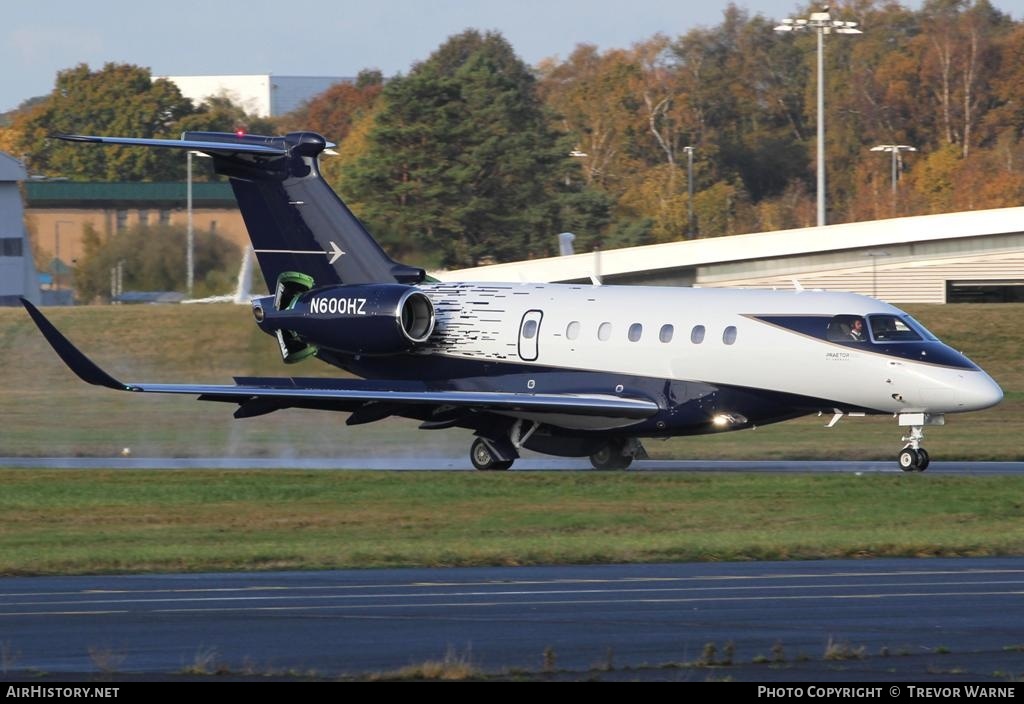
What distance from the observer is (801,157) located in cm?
10425

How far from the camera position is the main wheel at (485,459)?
2969 cm

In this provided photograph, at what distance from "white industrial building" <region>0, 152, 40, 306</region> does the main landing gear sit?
44.1 m

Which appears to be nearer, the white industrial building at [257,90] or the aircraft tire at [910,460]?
the aircraft tire at [910,460]

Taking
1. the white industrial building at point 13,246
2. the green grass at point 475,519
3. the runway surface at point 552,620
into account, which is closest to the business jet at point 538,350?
the green grass at point 475,519

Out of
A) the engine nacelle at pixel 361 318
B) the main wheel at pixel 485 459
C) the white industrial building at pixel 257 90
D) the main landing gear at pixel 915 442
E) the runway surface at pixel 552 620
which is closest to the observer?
the runway surface at pixel 552 620

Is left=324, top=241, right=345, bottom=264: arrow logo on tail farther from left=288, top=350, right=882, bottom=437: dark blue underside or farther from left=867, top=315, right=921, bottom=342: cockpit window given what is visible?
left=867, top=315, right=921, bottom=342: cockpit window

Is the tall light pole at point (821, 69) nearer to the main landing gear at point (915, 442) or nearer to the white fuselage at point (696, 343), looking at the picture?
the white fuselage at point (696, 343)

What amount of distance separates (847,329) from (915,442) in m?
2.03

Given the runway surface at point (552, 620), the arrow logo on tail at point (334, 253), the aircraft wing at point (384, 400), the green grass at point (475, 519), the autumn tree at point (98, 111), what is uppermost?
the autumn tree at point (98, 111)

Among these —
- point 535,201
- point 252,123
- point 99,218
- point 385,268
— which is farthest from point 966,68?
point 385,268

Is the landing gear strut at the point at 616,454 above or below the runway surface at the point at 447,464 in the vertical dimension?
above

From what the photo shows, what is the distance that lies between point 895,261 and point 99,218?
27200 millimetres

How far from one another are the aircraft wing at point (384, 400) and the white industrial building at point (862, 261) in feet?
86.6
